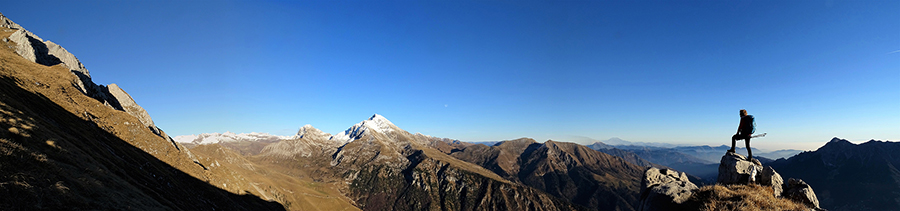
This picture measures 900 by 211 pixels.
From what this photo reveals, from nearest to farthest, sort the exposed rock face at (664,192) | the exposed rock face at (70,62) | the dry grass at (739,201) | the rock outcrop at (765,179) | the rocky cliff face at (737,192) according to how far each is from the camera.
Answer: the dry grass at (739,201) < the rocky cliff face at (737,192) < the rock outcrop at (765,179) < the exposed rock face at (664,192) < the exposed rock face at (70,62)

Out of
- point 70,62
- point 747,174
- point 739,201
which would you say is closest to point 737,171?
point 747,174

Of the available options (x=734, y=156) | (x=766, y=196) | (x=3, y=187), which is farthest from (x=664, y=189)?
(x=3, y=187)

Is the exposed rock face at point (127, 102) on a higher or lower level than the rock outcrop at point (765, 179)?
higher

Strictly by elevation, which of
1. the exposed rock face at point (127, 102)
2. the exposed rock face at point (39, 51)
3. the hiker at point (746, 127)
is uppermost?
the exposed rock face at point (39, 51)

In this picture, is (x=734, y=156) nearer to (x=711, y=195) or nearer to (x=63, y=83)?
(x=711, y=195)

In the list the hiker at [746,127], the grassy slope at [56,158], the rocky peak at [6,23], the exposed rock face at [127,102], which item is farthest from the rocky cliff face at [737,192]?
the rocky peak at [6,23]

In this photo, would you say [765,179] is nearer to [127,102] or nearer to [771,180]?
[771,180]

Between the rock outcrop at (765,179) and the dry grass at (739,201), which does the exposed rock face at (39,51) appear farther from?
the rock outcrop at (765,179)
